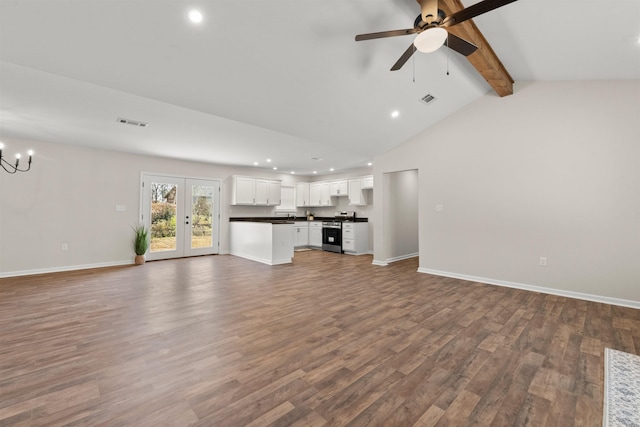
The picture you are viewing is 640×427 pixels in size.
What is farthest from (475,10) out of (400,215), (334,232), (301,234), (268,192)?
(301,234)

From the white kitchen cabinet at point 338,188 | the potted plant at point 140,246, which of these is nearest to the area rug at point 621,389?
the white kitchen cabinet at point 338,188

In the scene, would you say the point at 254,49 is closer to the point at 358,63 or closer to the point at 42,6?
the point at 358,63

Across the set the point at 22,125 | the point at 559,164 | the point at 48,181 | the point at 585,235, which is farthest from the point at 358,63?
the point at 48,181

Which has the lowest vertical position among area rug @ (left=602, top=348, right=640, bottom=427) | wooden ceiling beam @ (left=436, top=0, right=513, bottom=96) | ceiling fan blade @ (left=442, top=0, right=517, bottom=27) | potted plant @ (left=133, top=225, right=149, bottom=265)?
area rug @ (left=602, top=348, right=640, bottom=427)

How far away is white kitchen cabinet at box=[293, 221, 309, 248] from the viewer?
8477 mm

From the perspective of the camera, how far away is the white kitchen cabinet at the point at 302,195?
9156 millimetres

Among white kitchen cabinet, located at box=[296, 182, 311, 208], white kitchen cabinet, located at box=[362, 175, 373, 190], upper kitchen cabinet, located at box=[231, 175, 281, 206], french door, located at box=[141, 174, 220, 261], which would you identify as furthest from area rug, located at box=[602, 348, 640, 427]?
white kitchen cabinet, located at box=[296, 182, 311, 208]

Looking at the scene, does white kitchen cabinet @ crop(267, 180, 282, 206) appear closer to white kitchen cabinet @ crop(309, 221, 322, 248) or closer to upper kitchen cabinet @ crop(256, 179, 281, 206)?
upper kitchen cabinet @ crop(256, 179, 281, 206)

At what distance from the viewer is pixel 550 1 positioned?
2.44 metres

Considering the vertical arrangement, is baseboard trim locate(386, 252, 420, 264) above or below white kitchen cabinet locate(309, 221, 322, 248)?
below

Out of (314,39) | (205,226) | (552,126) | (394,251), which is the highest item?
(314,39)

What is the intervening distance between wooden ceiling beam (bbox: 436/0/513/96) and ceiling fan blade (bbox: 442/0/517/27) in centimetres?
39

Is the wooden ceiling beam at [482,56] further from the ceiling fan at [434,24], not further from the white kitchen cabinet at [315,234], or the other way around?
the white kitchen cabinet at [315,234]

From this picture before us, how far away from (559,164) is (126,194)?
8.26 m
